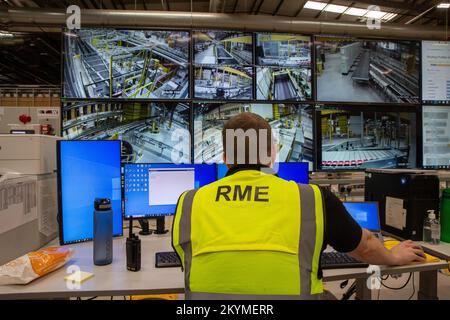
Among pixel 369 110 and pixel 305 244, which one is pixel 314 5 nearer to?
pixel 369 110

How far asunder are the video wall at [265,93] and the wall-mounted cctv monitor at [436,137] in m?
0.01

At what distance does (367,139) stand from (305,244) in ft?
8.83

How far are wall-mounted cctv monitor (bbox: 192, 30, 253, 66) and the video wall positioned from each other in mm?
10

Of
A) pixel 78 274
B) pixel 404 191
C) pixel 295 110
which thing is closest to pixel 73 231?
pixel 78 274

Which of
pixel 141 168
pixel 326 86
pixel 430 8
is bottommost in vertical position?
pixel 141 168

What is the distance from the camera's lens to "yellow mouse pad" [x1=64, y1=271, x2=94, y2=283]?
1.31 m

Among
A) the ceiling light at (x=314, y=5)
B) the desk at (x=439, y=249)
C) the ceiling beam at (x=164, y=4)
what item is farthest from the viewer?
the ceiling beam at (x=164, y=4)

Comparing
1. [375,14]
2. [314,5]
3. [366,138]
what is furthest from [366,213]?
[375,14]

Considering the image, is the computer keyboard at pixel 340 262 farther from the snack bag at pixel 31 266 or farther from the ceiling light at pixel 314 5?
the ceiling light at pixel 314 5

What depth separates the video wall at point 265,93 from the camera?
3.08m

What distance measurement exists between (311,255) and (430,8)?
4611 millimetres

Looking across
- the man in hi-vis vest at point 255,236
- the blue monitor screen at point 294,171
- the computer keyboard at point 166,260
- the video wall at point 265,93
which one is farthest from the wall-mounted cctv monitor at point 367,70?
the man in hi-vis vest at point 255,236
